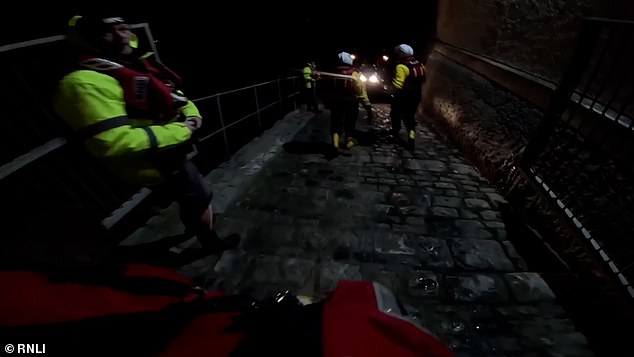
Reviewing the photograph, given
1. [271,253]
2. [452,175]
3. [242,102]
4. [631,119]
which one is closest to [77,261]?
[271,253]

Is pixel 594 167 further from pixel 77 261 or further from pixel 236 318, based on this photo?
pixel 77 261

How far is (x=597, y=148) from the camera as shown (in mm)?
3045

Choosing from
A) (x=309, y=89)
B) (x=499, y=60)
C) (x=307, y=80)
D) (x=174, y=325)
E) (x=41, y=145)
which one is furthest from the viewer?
(x=309, y=89)

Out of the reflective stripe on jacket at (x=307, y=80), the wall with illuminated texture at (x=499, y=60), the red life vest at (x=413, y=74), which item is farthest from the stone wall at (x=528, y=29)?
the reflective stripe on jacket at (x=307, y=80)

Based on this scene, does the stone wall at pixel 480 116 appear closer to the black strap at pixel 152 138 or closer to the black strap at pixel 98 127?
the black strap at pixel 152 138

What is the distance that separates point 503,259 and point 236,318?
3.23 meters

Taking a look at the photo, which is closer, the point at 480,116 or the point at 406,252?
the point at 406,252

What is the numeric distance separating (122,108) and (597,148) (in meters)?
4.59

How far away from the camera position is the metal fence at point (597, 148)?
2656 millimetres

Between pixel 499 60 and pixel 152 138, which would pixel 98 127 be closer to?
pixel 152 138

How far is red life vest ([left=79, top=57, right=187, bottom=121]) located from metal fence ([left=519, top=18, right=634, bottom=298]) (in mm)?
4021

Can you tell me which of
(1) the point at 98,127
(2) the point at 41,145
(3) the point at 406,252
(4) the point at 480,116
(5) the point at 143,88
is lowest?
(3) the point at 406,252

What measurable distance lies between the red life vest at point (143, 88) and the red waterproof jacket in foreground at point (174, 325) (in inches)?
60.7

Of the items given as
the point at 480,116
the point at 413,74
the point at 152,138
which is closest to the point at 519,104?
the point at 480,116
